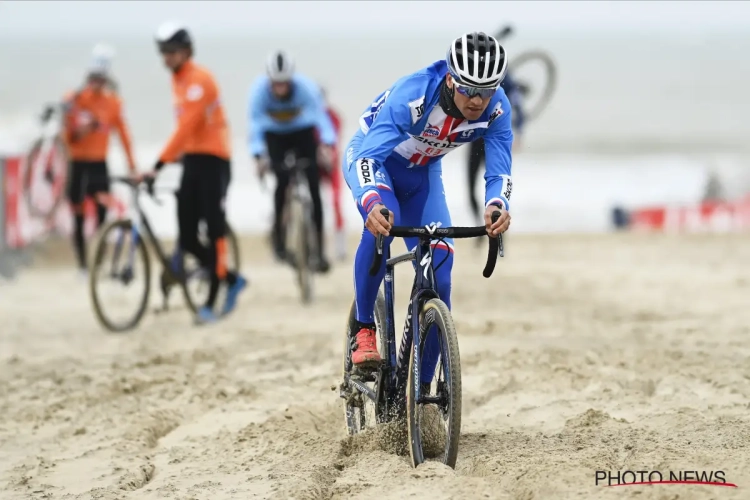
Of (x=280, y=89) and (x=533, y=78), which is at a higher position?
(x=533, y=78)

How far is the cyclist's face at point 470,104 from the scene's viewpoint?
14.9ft

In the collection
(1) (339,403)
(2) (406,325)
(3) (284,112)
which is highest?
(3) (284,112)

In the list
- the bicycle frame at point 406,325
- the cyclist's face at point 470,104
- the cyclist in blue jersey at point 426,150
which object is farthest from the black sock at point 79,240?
the cyclist's face at point 470,104

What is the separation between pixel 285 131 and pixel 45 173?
4.53 meters

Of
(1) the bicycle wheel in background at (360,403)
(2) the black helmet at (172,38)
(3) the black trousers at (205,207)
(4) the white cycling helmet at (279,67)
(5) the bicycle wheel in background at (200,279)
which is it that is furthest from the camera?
(4) the white cycling helmet at (279,67)

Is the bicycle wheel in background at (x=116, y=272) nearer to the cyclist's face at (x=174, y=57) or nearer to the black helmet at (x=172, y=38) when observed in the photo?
the cyclist's face at (x=174, y=57)

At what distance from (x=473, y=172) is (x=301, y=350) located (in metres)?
3.92

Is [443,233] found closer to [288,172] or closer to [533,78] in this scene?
[288,172]

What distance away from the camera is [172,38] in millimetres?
8516

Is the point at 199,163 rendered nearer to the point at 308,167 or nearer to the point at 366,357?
the point at 308,167

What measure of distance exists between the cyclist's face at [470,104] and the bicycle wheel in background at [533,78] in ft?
21.4

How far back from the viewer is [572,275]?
38.7 ft

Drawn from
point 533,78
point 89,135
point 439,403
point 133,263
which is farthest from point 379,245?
point 89,135

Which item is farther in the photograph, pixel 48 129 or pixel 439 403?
pixel 48 129
